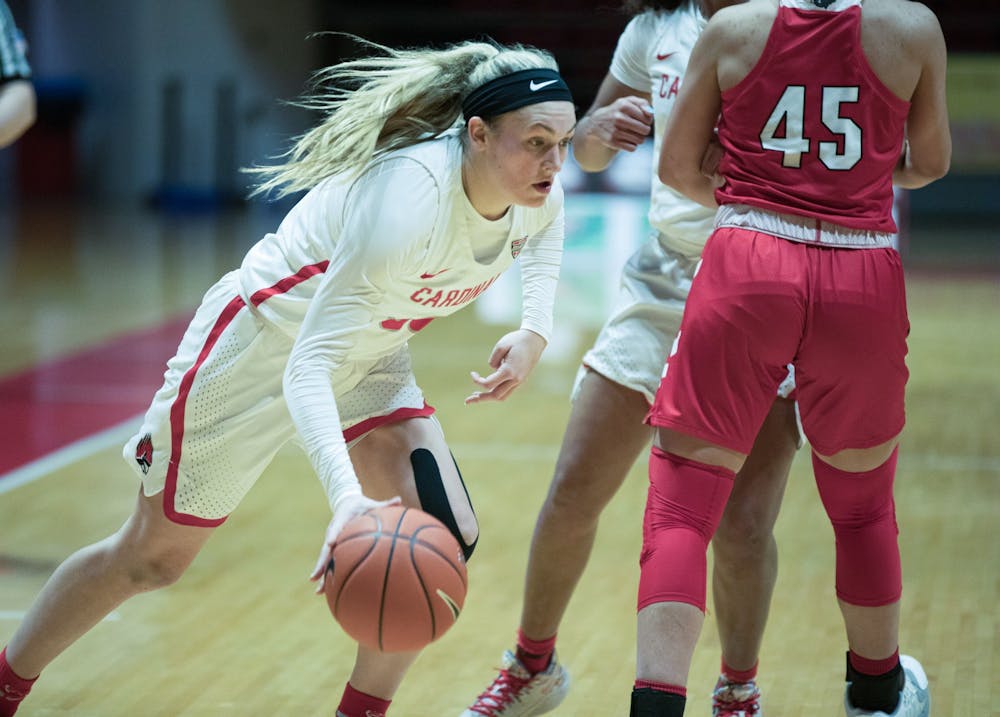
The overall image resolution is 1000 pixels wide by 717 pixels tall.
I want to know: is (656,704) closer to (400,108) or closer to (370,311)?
(370,311)

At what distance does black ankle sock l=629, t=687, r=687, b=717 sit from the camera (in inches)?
102

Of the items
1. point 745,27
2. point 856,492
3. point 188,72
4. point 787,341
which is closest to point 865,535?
point 856,492

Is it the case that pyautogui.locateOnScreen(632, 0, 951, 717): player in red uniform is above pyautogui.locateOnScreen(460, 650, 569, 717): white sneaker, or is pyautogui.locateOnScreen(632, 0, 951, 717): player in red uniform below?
above

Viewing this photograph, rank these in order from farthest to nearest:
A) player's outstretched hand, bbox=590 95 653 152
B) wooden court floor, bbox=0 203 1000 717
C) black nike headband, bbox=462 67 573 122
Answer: wooden court floor, bbox=0 203 1000 717 < player's outstretched hand, bbox=590 95 653 152 < black nike headband, bbox=462 67 573 122

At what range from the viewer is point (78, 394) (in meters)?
7.53

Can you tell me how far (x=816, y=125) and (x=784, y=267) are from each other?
0.90 feet

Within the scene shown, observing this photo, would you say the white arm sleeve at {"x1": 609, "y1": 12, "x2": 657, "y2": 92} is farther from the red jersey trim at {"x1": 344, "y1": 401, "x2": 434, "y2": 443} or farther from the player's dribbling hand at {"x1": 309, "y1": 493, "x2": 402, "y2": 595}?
the player's dribbling hand at {"x1": 309, "y1": 493, "x2": 402, "y2": 595}

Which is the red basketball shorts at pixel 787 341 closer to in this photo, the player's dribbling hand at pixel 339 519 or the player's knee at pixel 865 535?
the player's knee at pixel 865 535

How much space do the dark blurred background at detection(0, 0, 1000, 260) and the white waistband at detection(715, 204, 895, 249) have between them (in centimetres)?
1633

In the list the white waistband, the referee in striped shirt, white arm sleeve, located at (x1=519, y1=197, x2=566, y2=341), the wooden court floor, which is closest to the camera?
the white waistband

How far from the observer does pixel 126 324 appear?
32.1ft

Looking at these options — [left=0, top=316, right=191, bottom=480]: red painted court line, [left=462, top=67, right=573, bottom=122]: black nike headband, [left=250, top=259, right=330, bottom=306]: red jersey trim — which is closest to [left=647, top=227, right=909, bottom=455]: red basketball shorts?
[left=462, top=67, right=573, bottom=122]: black nike headband

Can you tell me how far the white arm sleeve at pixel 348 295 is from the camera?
2562 millimetres

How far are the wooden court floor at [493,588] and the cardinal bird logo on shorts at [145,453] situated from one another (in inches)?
29.7
